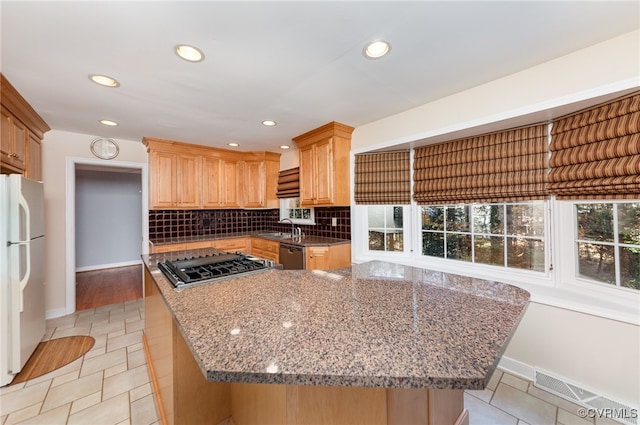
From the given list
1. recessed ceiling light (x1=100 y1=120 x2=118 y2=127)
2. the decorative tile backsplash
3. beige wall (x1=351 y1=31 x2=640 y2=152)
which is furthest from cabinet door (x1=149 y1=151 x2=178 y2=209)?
beige wall (x1=351 y1=31 x2=640 y2=152)

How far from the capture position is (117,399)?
1844mm

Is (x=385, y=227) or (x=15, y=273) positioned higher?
Result: (x=385, y=227)

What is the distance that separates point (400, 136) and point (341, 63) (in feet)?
3.92

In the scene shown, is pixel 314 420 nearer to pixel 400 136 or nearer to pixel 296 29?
pixel 296 29

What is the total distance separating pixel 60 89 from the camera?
2.14 metres

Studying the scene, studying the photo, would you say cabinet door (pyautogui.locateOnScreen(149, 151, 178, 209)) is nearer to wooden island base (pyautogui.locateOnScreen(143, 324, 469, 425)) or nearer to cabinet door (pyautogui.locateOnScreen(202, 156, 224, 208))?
cabinet door (pyautogui.locateOnScreen(202, 156, 224, 208))

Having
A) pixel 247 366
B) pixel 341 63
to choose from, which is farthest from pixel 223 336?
pixel 341 63

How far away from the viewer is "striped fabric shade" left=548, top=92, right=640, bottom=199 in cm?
153

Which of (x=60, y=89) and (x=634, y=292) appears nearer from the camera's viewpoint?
(x=634, y=292)

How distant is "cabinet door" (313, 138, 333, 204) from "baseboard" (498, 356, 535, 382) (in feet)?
7.38

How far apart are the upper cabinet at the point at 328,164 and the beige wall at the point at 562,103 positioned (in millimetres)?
1215

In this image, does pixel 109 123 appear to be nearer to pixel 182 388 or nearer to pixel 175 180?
pixel 175 180

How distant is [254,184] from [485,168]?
3.48m

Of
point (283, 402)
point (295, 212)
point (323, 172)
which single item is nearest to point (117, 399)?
point (283, 402)
